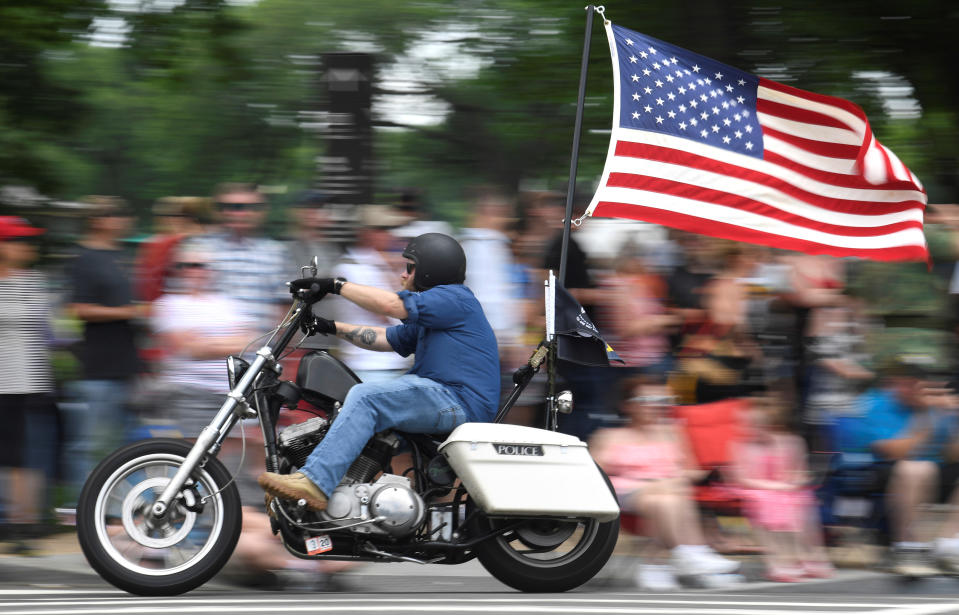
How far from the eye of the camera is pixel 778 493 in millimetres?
7156

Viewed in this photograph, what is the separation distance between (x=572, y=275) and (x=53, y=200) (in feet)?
15.4

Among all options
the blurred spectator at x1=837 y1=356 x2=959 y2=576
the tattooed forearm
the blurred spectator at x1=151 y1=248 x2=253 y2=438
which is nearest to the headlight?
the tattooed forearm

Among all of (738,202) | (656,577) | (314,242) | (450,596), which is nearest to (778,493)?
(656,577)

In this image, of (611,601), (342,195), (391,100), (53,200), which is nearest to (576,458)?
(611,601)

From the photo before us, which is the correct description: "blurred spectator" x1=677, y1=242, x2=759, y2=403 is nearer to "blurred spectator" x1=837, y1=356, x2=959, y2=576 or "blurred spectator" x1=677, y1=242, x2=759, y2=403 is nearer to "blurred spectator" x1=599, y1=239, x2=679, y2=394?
"blurred spectator" x1=599, y1=239, x2=679, y2=394

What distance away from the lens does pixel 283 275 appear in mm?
7605

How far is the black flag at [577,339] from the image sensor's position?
624cm

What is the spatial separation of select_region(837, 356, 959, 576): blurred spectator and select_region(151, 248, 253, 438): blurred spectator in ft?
11.7

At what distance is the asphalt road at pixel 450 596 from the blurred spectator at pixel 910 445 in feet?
0.96

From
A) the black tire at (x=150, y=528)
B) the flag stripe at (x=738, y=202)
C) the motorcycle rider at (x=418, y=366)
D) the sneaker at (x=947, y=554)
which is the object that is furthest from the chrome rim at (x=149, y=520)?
the sneaker at (x=947, y=554)

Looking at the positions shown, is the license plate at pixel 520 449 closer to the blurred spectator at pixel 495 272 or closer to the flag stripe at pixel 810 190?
the flag stripe at pixel 810 190

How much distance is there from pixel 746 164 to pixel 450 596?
2.70 m

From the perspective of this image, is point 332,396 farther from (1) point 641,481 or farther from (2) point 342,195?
(2) point 342,195

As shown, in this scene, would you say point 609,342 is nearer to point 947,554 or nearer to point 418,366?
point 418,366
